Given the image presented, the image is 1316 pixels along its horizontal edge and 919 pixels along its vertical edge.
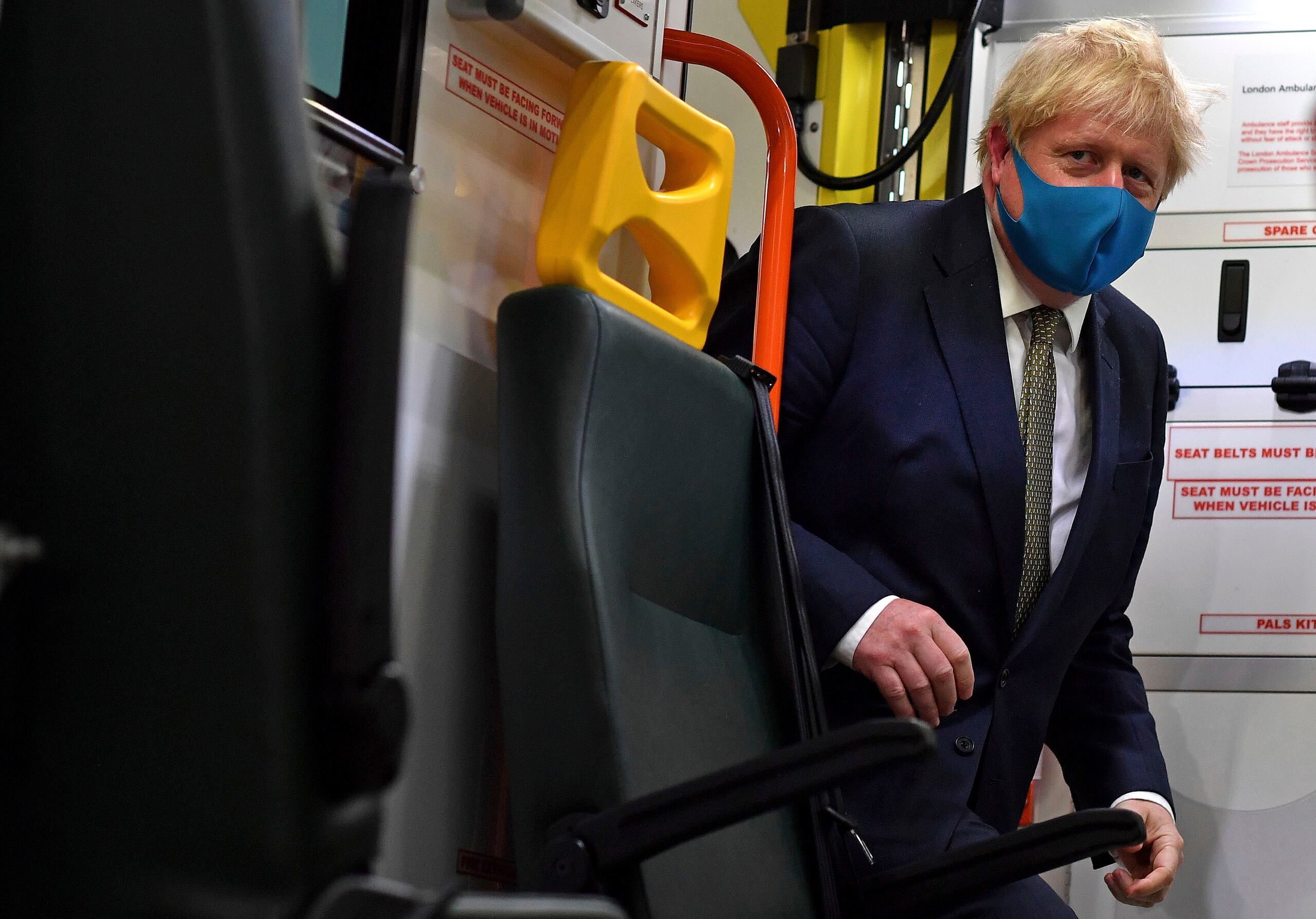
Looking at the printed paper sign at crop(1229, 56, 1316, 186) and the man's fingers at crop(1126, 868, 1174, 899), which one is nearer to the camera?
the man's fingers at crop(1126, 868, 1174, 899)

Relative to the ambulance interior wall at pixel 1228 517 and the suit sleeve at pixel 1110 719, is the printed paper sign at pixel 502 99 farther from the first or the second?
the ambulance interior wall at pixel 1228 517

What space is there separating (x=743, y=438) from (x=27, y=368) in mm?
1017

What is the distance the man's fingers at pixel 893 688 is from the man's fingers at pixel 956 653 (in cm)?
6

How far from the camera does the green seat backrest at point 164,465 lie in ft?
1.59

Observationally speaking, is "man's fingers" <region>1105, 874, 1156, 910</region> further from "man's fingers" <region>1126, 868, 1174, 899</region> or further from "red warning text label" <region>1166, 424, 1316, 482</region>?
"red warning text label" <region>1166, 424, 1316, 482</region>

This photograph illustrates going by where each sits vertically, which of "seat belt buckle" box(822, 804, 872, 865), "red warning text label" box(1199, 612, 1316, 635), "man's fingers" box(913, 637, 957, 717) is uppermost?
"man's fingers" box(913, 637, 957, 717)

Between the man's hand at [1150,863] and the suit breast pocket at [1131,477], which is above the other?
the suit breast pocket at [1131,477]

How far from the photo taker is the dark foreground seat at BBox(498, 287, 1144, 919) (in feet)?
3.44

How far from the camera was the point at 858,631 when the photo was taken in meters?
1.57

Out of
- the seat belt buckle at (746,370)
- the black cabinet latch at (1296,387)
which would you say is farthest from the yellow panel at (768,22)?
the seat belt buckle at (746,370)

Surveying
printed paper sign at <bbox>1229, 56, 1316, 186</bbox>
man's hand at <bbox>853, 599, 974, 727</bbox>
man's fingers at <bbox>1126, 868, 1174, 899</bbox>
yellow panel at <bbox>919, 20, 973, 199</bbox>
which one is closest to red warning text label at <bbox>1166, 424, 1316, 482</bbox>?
printed paper sign at <bbox>1229, 56, 1316, 186</bbox>

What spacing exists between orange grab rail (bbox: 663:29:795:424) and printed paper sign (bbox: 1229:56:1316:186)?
1424mm

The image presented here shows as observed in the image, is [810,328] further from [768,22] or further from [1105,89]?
[768,22]

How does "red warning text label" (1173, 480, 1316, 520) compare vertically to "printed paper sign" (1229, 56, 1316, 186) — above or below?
below
